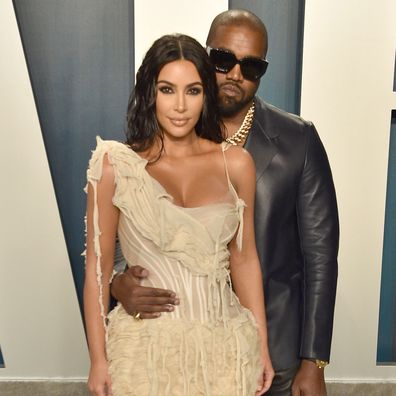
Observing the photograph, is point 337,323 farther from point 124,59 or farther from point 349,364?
point 124,59

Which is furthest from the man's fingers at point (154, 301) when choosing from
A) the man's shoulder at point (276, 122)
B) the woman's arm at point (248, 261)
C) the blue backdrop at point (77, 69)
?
the blue backdrop at point (77, 69)

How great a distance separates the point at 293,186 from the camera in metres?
1.71

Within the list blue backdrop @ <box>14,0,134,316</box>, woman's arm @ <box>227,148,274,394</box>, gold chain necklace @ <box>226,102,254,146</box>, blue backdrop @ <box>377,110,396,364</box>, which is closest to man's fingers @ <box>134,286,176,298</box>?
woman's arm @ <box>227,148,274,394</box>

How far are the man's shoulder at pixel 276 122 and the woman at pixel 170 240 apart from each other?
28 centimetres

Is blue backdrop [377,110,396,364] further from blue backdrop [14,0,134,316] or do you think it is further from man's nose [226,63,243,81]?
man's nose [226,63,243,81]

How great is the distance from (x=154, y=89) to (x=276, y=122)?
44cm

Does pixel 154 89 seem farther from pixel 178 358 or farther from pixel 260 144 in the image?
pixel 178 358

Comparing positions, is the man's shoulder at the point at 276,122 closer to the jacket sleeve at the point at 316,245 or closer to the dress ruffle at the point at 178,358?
the jacket sleeve at the point at 316,245

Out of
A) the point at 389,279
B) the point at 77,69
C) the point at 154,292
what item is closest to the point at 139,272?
the point at 154,292

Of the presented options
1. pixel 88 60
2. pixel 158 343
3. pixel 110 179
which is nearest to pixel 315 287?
pixel 158 343

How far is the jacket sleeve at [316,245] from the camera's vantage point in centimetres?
173

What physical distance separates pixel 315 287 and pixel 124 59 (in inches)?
48.1

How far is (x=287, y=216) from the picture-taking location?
5.66 feet

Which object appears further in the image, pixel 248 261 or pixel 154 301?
pixel 248 261
